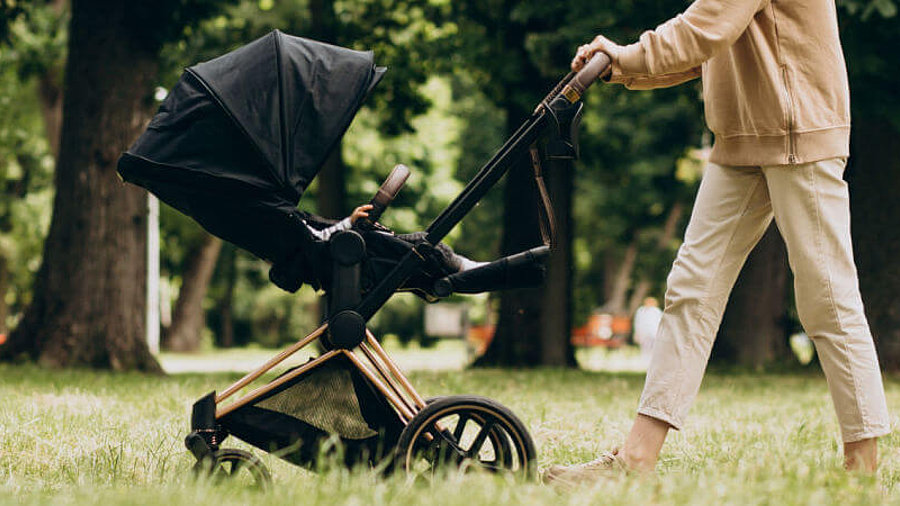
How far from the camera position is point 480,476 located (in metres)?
3.48

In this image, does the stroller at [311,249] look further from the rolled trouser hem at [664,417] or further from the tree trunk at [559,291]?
the tree trunk at [559,291]

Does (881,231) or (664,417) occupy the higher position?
(881,231)

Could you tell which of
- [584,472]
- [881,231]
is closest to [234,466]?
[584,472]

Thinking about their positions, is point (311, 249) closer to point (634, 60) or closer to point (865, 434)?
point (634, 60)

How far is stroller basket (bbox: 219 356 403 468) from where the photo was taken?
13.1 feet

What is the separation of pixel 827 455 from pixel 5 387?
6422 mm

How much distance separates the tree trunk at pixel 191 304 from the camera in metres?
31.4

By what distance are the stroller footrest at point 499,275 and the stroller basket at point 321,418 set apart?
0.44 m

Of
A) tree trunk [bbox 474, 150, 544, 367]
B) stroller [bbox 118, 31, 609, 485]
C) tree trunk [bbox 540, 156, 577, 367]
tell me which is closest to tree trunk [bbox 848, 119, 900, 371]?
tree trunk [bbox 540, 156, 577, 367]

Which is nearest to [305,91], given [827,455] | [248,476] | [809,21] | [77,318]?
[248,476]

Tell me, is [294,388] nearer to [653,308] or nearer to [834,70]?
[834,70]

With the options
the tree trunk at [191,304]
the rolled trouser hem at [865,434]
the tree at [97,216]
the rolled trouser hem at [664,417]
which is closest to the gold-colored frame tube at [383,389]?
the rolled trouser hem at [664,417]

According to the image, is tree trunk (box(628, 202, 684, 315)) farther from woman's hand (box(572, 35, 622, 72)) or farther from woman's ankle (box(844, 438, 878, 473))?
woman's hand (box(572, 35, 622, 72))

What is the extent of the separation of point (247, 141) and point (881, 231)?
1101 centimetres
